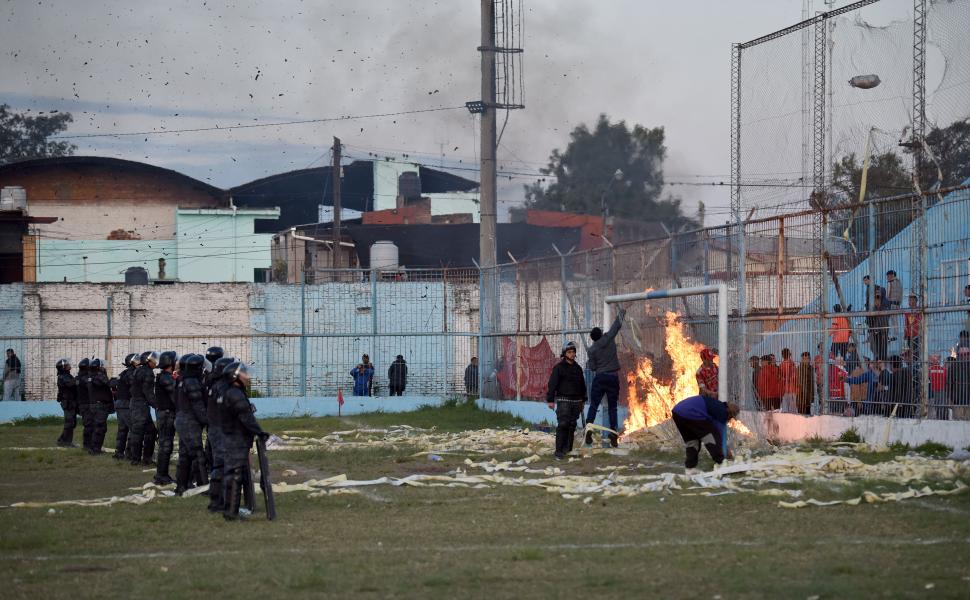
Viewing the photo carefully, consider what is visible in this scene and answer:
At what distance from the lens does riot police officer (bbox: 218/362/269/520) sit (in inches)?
474

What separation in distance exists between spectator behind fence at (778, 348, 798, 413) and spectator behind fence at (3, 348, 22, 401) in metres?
22.4

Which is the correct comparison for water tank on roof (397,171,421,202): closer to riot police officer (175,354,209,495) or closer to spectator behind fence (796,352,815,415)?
spectator behind fence (796,352,815,415)

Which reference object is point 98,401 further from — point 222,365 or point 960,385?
point 960,385

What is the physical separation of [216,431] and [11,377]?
907 inches

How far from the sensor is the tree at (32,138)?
230 ft

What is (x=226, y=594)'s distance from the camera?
322 inches

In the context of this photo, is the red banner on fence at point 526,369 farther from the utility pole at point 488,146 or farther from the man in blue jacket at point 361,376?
the man in blue jacket at point 361,376

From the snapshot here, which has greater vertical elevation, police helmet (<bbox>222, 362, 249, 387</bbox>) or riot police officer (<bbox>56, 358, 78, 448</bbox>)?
police helmet (<bbox>222, 362, 249, 387</bbox>)

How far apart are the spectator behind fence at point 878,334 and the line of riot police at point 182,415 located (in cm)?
922

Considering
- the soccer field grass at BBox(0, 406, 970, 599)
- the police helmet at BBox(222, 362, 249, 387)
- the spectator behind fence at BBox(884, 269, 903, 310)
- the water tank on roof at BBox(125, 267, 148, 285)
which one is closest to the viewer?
the soccer field grass at BBox(0, 406, 970, 599)

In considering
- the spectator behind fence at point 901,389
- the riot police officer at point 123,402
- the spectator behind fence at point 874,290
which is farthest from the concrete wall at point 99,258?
the spectator behind fence at point 901,389

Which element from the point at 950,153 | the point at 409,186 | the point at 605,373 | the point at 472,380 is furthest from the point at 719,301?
the point at 409,186

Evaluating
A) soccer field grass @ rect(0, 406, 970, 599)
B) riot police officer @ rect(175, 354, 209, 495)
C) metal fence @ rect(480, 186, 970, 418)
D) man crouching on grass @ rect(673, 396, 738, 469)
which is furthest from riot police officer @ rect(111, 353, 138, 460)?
man crouching on grass @ rect(673, 396, 738, 469)

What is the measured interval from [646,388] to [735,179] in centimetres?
1033
